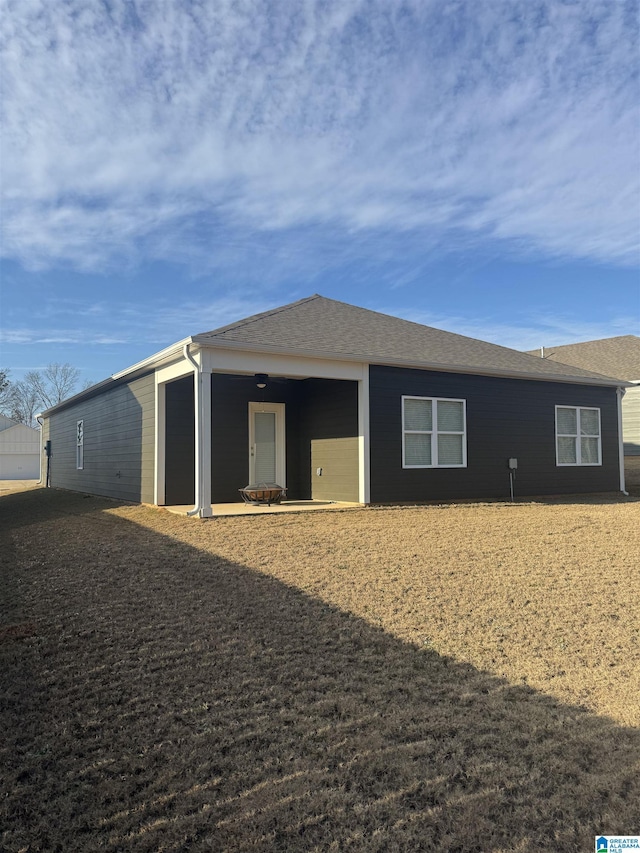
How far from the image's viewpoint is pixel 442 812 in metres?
2.28

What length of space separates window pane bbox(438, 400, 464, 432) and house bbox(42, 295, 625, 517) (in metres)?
0.03

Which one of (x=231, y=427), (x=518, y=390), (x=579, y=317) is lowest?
(x=231, y=427)

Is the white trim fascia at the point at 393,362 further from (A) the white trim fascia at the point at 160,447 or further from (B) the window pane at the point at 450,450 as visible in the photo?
(A) the white trim fascia at the point at 160,447

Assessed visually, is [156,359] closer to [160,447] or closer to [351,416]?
[160,447]

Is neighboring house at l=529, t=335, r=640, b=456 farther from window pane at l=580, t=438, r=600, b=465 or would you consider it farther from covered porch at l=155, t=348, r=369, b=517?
covered porch at l=155, t=348, r=369, b=517

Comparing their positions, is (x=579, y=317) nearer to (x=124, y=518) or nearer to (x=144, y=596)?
(x=124, y=518)

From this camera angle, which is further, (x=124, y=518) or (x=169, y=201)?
(x=169, y=201)

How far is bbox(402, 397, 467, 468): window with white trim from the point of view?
11406 millimetres

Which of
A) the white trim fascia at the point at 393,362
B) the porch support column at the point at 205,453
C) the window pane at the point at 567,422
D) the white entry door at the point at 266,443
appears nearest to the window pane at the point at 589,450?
the window pane at the point at 567,422

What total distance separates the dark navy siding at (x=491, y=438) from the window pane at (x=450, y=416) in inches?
6.7

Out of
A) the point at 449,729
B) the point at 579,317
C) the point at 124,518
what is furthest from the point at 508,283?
the point at 449,729

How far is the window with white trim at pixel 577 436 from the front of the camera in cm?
1347

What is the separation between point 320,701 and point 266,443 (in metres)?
9.46

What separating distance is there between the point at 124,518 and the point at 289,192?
8910mm
